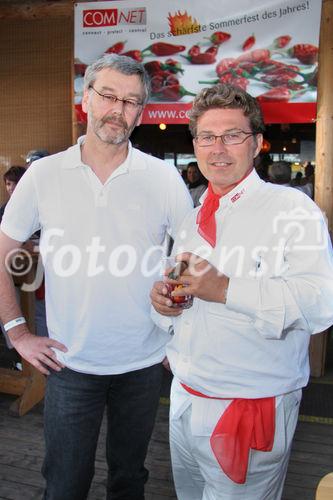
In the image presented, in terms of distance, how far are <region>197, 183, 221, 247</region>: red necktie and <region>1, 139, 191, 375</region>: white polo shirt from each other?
1.02ft

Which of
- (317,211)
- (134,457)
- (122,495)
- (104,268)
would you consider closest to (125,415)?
(134,457)

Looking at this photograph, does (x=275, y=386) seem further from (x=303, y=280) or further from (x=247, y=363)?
(x=303, y=280)

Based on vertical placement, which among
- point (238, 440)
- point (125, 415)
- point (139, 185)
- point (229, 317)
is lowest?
point (125, 415)

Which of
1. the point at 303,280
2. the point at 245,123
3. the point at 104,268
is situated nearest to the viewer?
the point at 303,280

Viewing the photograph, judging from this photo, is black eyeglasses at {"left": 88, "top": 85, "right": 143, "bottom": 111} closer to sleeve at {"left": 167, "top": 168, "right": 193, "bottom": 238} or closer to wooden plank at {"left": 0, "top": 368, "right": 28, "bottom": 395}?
sleeve at {"left": 167, "top": 168, "right": 193, "bottom": 238}

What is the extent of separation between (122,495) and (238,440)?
0.94 metres

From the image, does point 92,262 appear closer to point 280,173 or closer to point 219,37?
point 219,37

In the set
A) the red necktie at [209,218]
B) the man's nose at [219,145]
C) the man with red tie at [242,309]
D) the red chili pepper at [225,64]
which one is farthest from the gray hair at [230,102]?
the red chili pepper at [225,64]

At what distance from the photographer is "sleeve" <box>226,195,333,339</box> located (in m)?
1.36

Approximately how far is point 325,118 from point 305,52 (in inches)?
21.6

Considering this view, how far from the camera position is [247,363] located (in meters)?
1.49

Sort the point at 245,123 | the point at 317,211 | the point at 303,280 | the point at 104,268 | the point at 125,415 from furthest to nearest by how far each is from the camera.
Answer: the point at 125,415 → the point at 104,268 → the point at 245,123 → the point at 317,211 → the point at 303,280

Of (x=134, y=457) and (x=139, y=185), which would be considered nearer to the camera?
(x=139, y=185)

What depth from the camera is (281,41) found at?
3.87 m
